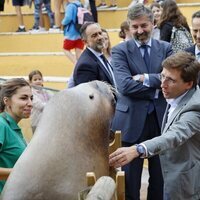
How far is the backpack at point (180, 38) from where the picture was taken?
7.46 m

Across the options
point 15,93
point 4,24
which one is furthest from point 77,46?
point 15,93

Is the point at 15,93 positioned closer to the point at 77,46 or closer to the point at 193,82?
the point at 193,82

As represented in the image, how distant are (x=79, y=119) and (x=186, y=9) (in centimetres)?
872

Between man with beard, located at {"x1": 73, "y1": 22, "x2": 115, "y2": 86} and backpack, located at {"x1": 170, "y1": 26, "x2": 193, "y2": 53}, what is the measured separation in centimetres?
188

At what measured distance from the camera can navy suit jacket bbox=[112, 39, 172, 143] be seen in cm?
532

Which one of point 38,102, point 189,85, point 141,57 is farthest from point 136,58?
point 38,102

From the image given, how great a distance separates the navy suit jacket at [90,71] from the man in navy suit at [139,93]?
120 millimetres

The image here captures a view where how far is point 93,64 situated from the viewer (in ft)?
18.2

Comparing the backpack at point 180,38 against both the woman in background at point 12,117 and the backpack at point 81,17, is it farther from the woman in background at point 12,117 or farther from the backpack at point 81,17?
the woman in background at point 12,117

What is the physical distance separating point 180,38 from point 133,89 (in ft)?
7.76

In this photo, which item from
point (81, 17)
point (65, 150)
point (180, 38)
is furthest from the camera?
point (81, 17)

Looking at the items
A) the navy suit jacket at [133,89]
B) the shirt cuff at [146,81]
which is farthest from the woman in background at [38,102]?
the shirt cuff at [146,81]

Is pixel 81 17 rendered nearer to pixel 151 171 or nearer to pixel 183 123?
pixel 151 171

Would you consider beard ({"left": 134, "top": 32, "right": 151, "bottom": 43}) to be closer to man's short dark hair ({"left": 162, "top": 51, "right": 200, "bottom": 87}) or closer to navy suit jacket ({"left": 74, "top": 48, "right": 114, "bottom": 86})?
navy suit jacket ({"left": 74, "top": 48, "right": 114, "bottom": 86})
